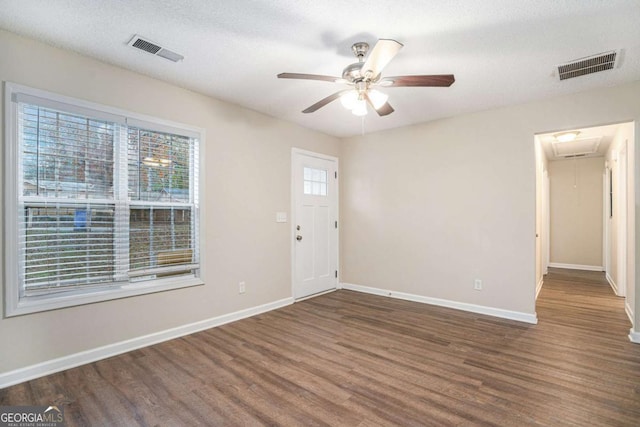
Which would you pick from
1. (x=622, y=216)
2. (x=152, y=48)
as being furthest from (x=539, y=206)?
(x=152, y=48)

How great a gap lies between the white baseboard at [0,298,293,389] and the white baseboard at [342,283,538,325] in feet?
6.24

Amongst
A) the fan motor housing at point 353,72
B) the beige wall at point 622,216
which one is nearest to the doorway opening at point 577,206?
→ the beige wall at point 622,216

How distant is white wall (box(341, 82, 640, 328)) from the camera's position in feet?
11.6

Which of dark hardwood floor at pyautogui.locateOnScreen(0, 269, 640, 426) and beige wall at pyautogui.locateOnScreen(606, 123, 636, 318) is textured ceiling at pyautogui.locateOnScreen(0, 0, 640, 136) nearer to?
beige wall at pyautogui.locateOnScreen(606, 123, 636, 318)

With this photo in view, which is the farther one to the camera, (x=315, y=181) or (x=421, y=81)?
(x=315, y=181)

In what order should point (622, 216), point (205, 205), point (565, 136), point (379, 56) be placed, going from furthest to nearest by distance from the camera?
point (565, 136)
point (622, 216)
point (205, 205)
point (379, 56)

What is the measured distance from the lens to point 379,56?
1990 millimetres

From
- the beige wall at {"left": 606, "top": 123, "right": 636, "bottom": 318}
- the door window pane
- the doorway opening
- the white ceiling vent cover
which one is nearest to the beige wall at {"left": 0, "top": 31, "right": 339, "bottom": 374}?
the door window pane

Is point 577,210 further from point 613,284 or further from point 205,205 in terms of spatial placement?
point 205,205

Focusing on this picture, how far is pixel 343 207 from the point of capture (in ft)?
17.2

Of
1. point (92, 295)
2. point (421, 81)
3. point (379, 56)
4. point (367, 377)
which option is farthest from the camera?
point (92, 295)

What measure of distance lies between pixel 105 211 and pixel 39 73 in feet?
3.80

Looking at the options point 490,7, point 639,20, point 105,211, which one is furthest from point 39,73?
point 639,20

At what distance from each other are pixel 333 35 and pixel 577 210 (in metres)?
7.46
